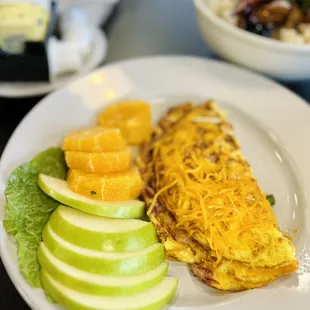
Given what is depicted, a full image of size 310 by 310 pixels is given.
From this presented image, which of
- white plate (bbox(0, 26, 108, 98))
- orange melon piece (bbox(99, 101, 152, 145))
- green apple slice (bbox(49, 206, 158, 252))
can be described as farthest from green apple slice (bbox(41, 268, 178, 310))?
white plate (bbox(0, 26, 108, 98))

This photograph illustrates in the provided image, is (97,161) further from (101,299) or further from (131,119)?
(101,299)

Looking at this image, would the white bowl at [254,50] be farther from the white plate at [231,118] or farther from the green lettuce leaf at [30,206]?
the green lettuce leaf at [30,206]

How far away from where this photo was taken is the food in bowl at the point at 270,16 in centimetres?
229

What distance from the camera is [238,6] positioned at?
2.42 meters

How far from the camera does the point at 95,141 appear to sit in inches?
72.1

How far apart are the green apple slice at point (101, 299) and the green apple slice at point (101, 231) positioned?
15cm

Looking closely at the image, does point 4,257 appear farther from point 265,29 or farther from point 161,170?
point 265,29

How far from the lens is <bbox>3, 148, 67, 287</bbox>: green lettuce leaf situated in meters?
1.52

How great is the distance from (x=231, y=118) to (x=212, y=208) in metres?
0.72

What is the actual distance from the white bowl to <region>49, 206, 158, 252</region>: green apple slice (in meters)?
1.05

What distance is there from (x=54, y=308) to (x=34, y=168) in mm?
626

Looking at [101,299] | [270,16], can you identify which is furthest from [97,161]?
[270,16]

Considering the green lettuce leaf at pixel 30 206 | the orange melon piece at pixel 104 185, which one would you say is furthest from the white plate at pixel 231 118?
the orange melon piece at pixel 104 185

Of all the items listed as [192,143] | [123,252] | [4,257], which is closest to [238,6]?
[192,143]
